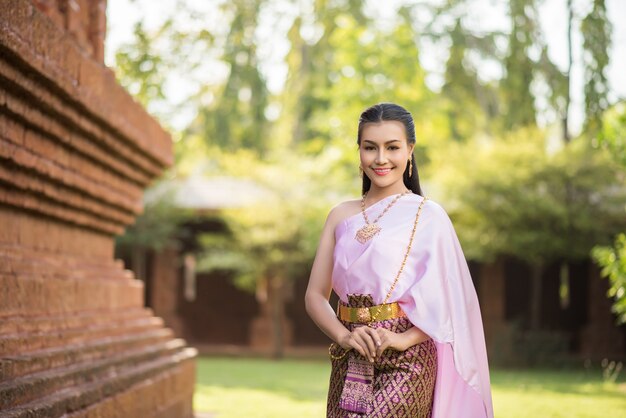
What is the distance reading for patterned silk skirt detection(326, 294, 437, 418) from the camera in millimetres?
2885

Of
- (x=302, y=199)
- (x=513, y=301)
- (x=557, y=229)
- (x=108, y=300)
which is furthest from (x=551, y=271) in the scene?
(x=108, y=300)

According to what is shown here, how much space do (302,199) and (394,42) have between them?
26.5 ft

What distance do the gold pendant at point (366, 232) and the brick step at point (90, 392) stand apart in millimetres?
1386

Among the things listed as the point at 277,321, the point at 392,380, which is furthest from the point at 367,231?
the point at 277,321

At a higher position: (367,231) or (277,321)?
(367,231)

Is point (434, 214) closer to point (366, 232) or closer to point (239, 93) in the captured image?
point (366, 232)

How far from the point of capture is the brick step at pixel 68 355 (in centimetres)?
355

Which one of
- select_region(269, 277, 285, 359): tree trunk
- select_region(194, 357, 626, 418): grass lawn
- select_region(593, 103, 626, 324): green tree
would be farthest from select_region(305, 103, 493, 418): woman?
select_region(269, 277, 285, 359): tree trunk

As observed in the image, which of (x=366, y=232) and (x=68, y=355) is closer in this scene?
(x=366, y=232)

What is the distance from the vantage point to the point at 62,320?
4.42m

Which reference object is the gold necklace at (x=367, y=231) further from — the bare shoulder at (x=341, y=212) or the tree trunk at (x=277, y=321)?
the tree trunk at (x=277, y=321)

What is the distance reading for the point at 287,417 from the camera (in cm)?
793

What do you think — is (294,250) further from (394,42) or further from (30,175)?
(30,175)

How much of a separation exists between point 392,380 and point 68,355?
1.97 m
